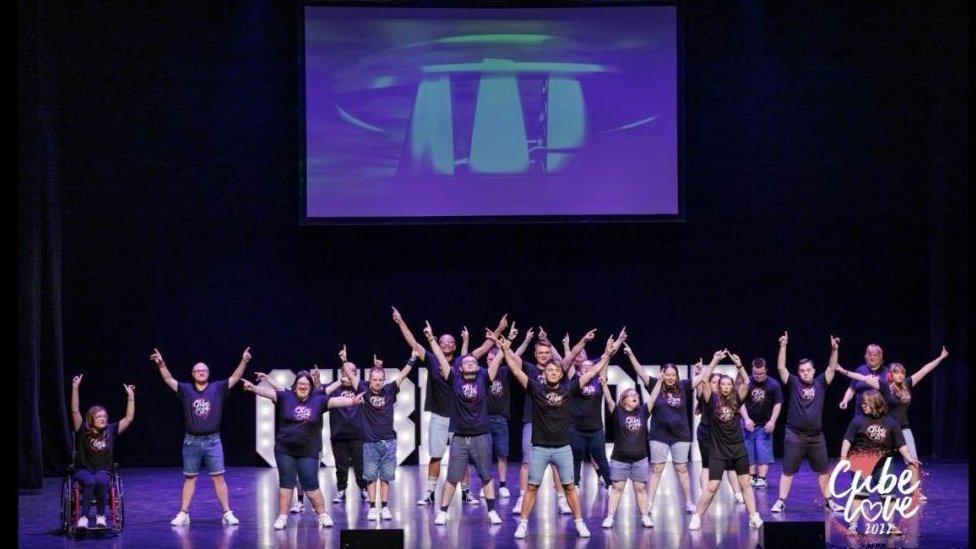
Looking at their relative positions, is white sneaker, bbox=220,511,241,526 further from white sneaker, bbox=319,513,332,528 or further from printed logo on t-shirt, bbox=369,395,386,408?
printed logo on t-shirt, bbox=369,395,386,408

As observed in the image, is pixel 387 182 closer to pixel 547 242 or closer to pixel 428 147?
pixel 428 147

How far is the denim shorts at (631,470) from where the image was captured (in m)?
13.0

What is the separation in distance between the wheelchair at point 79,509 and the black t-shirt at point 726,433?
545 cm

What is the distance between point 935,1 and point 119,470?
11611 millimetres

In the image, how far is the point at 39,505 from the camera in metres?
14.7

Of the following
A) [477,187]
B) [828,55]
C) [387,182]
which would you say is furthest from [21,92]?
[828,55]

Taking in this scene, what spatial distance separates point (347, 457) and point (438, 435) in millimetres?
1043

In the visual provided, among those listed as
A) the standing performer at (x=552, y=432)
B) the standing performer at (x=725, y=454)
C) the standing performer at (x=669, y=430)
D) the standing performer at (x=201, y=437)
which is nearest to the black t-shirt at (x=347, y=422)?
the standing performer at (x=201, y=437)

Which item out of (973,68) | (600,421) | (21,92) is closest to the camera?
(973,68)

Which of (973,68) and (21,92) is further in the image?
(21,92)

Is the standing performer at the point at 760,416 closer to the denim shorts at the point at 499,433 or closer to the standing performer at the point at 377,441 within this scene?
the denim shorts at the point at 499,433

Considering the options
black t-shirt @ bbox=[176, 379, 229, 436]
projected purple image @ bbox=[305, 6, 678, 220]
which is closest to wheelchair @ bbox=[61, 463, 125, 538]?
black t-shirt @ bbox=[176, 379, 229, 436]

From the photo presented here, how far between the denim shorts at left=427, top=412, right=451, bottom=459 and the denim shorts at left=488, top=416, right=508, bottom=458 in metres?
0.47

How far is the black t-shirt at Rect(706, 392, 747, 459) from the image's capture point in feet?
42.3
